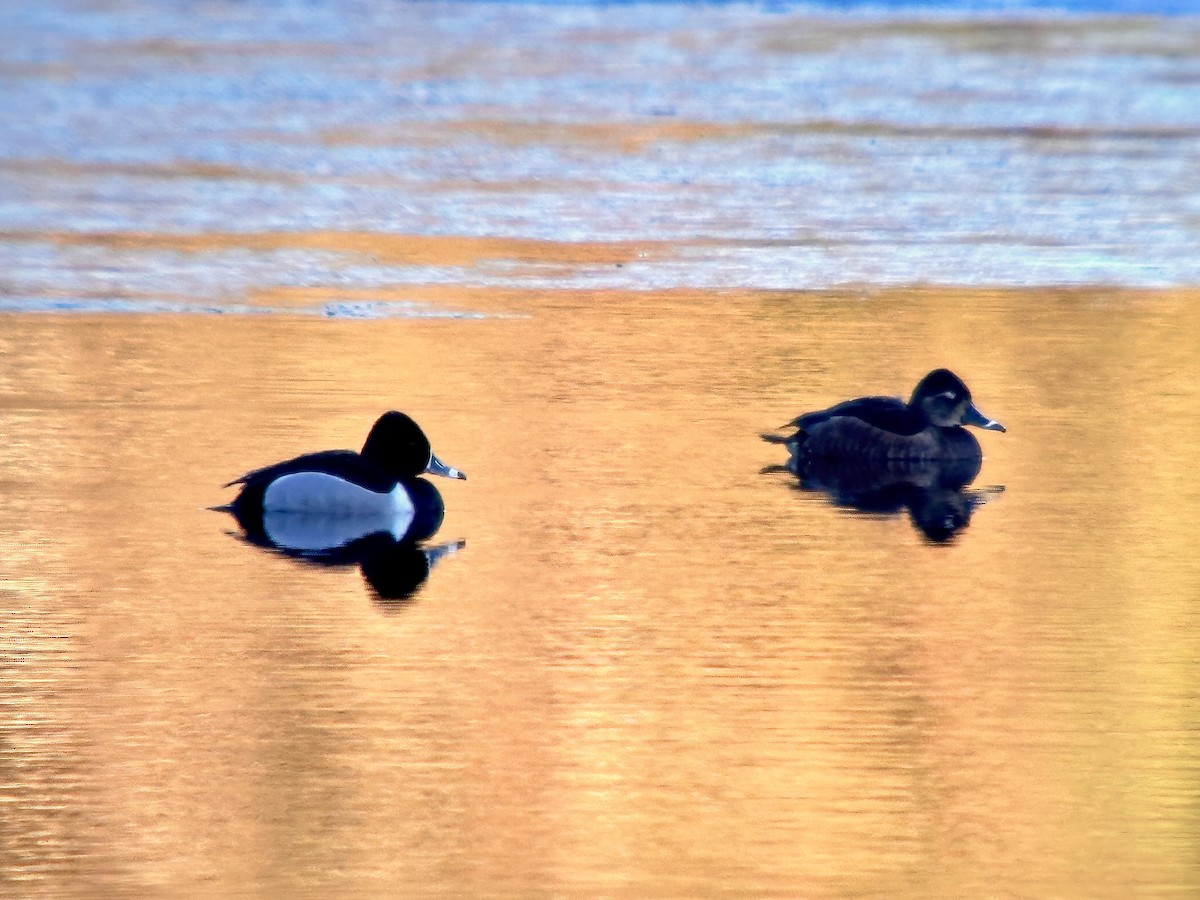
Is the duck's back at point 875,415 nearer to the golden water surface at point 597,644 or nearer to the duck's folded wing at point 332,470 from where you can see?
the golden water surface at point 597,644

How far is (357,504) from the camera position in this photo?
817 centimetres

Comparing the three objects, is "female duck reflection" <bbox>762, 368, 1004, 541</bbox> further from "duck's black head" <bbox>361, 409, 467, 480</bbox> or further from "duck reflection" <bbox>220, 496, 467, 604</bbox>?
"duck reflection" <bbox>220, 496, 467, 604</bbox>

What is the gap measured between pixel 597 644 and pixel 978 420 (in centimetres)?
339

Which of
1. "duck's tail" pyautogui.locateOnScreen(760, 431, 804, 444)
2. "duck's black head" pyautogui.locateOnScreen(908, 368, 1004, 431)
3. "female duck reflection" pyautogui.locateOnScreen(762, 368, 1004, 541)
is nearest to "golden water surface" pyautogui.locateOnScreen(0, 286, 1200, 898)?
"duck's tail" pyautogui.locateOnScreen(760, 431, 804, 444)

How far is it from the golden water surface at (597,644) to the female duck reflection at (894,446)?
166 mm

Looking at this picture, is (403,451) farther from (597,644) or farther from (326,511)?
(597,644)

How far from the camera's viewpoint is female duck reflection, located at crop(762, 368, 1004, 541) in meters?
8.67

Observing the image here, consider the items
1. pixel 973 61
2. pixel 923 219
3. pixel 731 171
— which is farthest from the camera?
pixel 973 61

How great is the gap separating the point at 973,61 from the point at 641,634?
15284mm

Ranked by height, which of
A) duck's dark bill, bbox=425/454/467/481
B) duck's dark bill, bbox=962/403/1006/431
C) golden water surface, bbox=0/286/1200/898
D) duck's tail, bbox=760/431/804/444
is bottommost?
golden water surface, bbox=0/286/1200/898

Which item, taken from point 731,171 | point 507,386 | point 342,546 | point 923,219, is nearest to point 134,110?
point 731,171

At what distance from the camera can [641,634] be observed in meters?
6.21

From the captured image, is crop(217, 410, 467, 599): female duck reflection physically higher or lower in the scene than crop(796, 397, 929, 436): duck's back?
lower

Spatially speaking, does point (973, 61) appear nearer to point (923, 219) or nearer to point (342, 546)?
point (923, 219)
